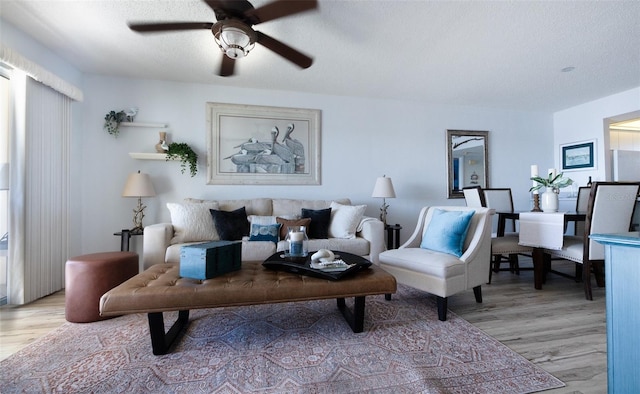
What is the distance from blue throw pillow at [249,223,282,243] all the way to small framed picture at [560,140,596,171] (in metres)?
4.94

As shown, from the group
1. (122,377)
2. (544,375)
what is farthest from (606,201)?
(122,377)

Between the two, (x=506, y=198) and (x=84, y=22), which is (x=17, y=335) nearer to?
(x=84, y=22)

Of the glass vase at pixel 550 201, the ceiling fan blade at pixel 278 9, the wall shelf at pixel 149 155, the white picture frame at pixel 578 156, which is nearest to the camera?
the ceiling fan blade at pixel 278 9

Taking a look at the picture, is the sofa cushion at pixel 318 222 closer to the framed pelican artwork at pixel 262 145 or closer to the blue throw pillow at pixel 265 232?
the blue throw pillow at pixel 265 232

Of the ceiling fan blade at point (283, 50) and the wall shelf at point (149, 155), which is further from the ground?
the ceiling fan blade at point (283, 50)

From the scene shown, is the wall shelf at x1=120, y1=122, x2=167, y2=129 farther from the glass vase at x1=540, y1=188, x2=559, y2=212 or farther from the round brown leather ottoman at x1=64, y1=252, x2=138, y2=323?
the glass vase at x1=540, y1=188, x2=559, y2=212

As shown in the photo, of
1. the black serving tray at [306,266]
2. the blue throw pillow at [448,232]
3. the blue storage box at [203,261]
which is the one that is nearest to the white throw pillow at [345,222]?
the blue throw pillow at [448,232]

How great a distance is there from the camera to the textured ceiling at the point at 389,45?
6.79ft

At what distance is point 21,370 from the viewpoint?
1420mm

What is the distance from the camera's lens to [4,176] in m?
2.28

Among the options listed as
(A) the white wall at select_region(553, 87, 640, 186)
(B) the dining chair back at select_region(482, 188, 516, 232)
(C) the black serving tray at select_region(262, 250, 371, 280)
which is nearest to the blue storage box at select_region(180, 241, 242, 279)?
(C) the black serving tray at select_region(262, 250, 371, 280)

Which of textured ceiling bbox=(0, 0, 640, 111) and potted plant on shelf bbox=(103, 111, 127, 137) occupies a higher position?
textured ceiling bbox=(0, 0, 640, 111)

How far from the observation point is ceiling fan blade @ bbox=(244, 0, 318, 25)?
1.59 meters

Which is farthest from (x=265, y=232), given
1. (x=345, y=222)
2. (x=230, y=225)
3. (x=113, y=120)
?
(x=113, y=120)
